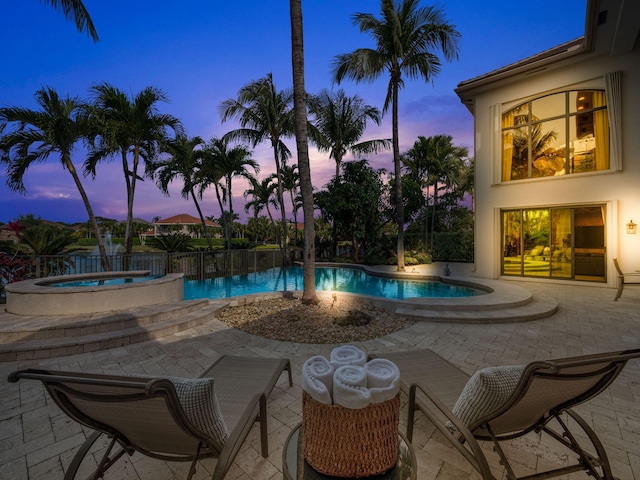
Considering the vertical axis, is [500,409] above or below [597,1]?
below

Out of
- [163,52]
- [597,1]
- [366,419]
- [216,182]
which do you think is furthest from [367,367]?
[163,52]

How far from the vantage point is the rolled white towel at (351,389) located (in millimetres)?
1260

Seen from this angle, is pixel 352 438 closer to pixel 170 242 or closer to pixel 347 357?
pixel 347 357

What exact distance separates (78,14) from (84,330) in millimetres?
8025

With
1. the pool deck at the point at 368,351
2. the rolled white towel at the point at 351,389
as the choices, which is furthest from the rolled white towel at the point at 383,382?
the pool deck at the point at 368,351

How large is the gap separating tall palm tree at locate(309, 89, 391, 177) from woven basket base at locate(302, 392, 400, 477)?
17.1 m

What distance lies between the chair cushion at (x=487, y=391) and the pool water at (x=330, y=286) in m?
7.54

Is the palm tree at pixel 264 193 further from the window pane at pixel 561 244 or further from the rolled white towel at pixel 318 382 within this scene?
the rolled white towel at pixel 318 382

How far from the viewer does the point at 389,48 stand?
36.4 feet

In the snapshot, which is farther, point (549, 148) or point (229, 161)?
point (229, 161)

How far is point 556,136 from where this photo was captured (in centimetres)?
977

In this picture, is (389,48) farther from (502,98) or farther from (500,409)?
(500,409)

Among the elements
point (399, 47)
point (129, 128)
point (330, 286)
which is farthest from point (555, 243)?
point (129, 128)

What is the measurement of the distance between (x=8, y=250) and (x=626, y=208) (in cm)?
1767
